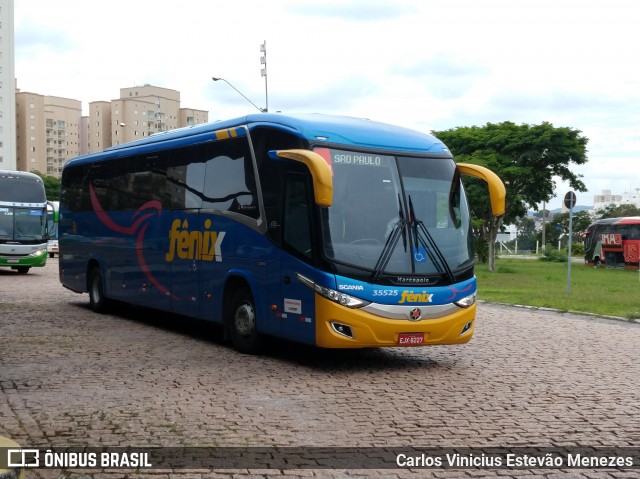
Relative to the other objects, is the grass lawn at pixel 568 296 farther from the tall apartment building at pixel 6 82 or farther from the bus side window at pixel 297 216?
the tall apartment building at pixel 6 82

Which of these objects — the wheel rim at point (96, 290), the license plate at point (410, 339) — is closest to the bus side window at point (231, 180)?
the license plate at point (410, 339)

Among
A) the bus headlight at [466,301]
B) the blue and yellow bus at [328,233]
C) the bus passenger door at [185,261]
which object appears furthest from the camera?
the bus passenger door at [185,261]

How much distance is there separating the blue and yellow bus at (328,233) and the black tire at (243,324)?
21 millimetres

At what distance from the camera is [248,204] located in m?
11.9

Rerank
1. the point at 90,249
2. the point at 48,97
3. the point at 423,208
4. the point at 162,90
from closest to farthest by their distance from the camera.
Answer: the point at 423,208
the point at 90,249
the point at 162,90
the point at 48,97

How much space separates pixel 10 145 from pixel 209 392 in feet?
356

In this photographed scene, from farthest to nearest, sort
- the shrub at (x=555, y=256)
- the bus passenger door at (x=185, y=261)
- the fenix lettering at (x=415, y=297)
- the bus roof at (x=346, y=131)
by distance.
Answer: the shrub at (x=555, y=256) < the bus passenger door at (x=185, y=261) < the bus roof at (x=346, y=131) < the fenix lettering at (x=415, y=297)

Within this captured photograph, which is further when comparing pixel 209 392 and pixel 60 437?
pixel 209 392

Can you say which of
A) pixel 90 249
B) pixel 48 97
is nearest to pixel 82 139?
pixel 48 97

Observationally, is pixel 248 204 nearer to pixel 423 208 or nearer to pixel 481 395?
pixel 423 208

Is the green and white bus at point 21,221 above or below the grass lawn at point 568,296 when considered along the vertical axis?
above

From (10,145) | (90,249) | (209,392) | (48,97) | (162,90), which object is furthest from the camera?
(48,97)

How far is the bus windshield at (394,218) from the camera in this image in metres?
10.5

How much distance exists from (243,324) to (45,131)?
133 meters
